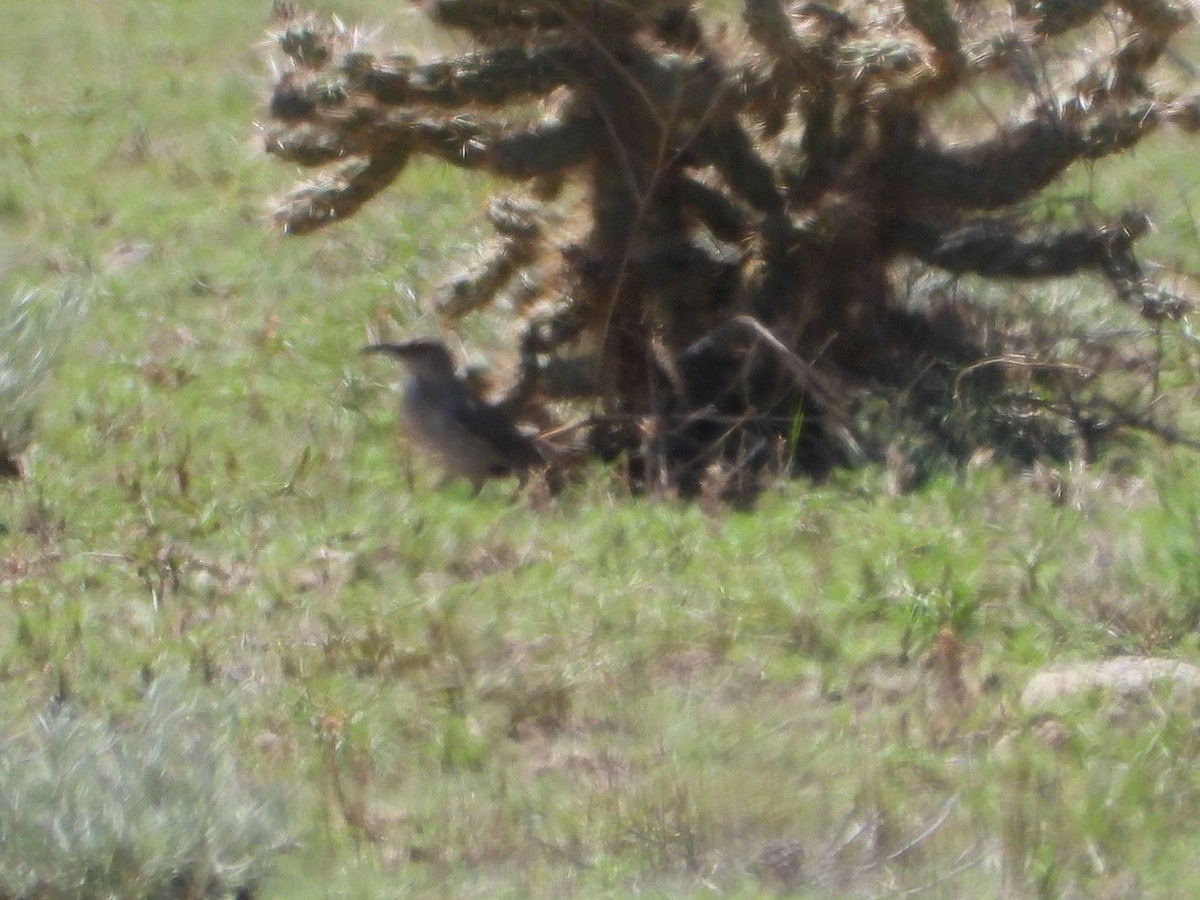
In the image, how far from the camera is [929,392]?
26.1ft

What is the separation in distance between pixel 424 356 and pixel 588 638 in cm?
265

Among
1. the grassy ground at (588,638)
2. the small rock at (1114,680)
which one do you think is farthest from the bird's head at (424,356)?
the small rock at (1114,680)

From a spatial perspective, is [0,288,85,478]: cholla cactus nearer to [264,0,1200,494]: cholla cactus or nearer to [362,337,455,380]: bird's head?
[264,0,1200,494]: cholla cactus

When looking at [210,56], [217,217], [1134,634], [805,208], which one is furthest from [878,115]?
[210,56]

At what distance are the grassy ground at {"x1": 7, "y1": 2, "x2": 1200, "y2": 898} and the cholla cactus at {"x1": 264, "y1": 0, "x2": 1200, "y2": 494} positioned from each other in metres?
0.48

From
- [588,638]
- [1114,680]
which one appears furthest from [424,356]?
[1114,680]

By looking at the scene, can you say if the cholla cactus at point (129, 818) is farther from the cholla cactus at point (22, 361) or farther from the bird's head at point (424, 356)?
the bird's head at point (424, 356)

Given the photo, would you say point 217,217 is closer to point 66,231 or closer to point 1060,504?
point 66,231

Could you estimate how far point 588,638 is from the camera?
228 inches

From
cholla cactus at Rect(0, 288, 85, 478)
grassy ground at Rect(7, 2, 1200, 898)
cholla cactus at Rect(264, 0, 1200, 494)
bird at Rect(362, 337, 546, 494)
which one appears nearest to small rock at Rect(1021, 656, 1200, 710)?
grassy ground at Rect(7, 2, 1200, 898)

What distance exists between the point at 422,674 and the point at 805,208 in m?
3.03

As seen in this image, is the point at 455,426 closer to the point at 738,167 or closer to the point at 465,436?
the point at 465,436

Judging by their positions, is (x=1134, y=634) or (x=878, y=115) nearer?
(x=1134, y=634)

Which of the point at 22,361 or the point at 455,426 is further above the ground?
the point at 22,361
